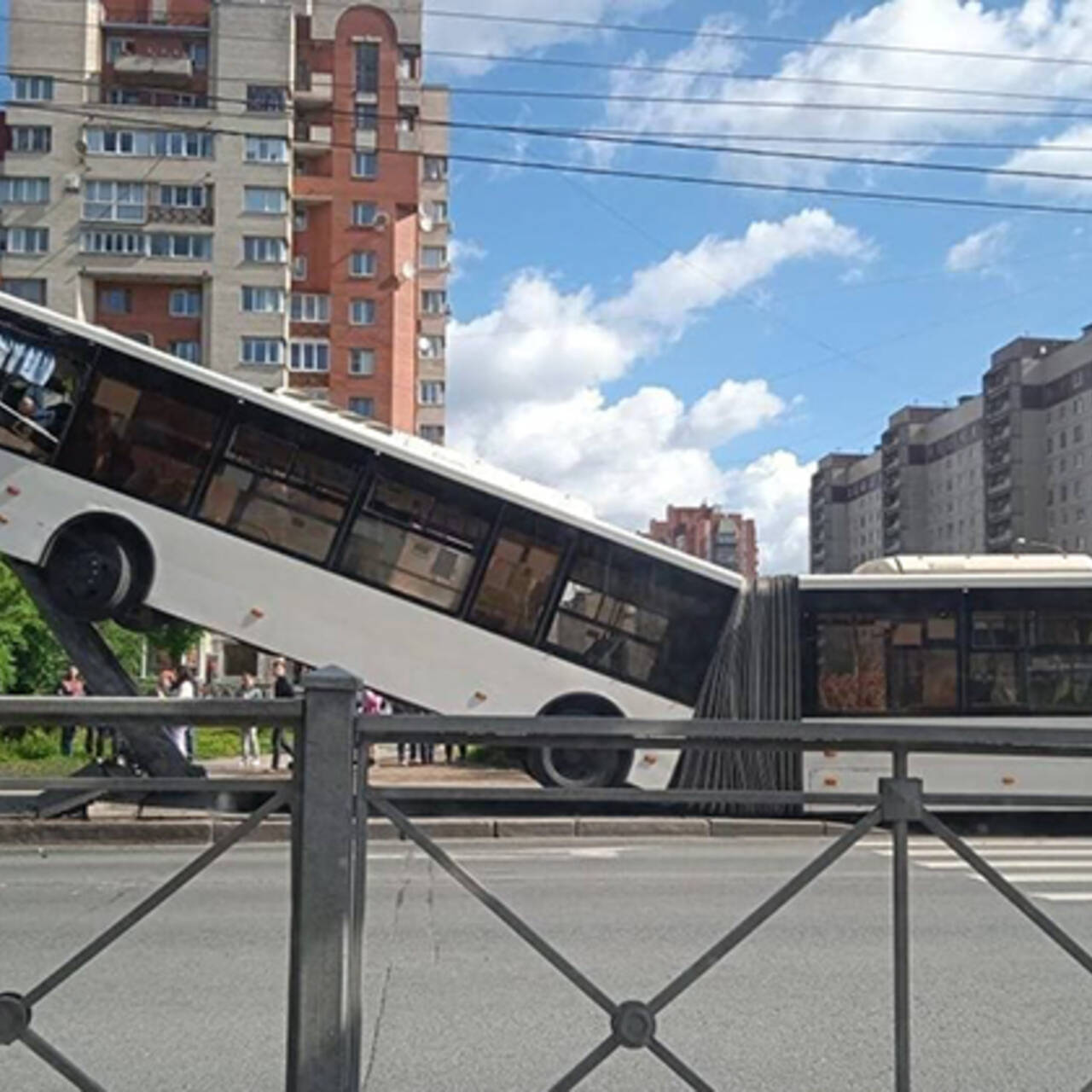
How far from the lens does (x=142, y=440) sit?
46.2 ft

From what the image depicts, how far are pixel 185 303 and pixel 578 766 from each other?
Answer: 61810 mm

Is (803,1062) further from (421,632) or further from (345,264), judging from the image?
(345,264)

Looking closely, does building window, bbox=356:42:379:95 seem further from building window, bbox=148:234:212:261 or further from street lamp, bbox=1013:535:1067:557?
street lamp, bbox=1013:535:1067:557

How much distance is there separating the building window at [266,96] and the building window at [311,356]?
34.6 feet

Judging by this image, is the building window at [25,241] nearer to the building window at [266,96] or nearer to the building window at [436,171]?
the building window at [266,96]

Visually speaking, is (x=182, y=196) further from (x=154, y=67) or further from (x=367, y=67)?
(x=367, y=67)

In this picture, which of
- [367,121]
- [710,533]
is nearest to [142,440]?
[367,121]

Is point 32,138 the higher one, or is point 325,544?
point 32,138

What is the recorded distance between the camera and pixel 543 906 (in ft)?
28.1

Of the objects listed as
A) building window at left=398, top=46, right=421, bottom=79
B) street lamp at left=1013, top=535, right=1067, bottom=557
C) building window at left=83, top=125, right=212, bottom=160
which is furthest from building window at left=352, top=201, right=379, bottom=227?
street lamp at left=1013, top=535, right=1067, bottom=557

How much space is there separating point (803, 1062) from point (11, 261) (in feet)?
203

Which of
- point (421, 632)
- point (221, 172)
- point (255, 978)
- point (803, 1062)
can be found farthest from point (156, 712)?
point (221, 172)

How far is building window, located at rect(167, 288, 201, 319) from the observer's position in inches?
2463

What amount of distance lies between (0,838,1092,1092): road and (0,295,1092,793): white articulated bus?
17.5 feet
